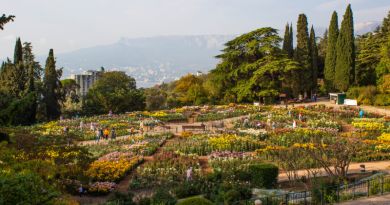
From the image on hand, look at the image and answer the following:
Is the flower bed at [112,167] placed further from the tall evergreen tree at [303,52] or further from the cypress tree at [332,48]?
the cypress tree at [332,48]

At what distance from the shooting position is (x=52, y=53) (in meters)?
49.0

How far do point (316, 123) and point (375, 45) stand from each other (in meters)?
23.8

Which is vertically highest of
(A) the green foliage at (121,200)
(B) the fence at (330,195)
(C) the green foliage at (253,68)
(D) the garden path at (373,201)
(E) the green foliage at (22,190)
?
(C) the green foliage at (253,68)

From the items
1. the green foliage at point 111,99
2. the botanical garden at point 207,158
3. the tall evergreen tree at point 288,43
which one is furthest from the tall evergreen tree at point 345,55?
the green foliage at point 111,99

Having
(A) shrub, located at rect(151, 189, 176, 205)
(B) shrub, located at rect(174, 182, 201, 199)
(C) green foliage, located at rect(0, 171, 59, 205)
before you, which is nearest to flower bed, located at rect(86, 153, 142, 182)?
(B) shrub, located at rect(174, 182, 201, 199)

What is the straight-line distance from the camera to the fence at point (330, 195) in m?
13.6

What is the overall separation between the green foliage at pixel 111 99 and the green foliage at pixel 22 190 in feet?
127

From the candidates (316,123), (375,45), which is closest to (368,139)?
(316,123)

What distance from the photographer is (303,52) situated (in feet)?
169

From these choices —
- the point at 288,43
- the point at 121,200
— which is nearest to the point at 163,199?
the point at 121,200

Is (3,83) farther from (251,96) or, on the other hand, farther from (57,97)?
(251,96)

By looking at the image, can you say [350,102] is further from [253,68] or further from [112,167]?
[112,167]

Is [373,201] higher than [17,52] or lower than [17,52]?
lower

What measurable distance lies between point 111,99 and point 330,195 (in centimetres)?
3542
